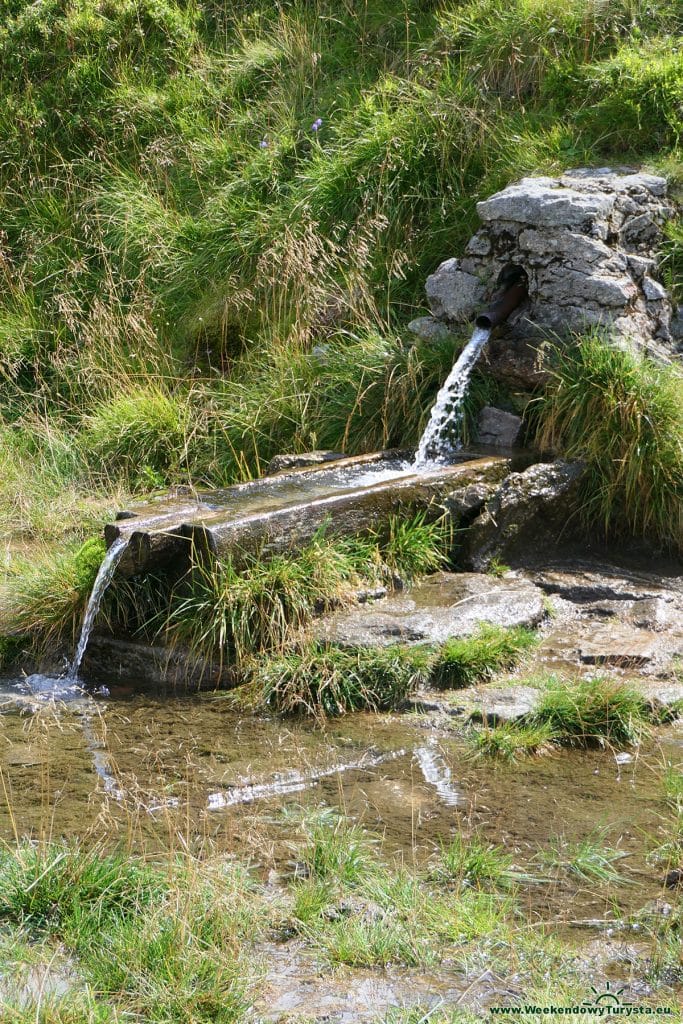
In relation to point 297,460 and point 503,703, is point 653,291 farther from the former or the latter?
point 503,703

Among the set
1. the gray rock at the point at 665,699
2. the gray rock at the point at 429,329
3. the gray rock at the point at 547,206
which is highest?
the gray rock at the point at 547,206

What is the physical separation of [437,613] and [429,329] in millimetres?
2841

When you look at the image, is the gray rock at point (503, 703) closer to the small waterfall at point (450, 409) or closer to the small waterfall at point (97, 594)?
the small waterfall at point (97, 594)

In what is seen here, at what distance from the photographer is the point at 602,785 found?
4.94 m

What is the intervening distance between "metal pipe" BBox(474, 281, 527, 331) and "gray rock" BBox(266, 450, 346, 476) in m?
1.32

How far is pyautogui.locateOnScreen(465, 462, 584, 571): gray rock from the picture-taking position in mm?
7133

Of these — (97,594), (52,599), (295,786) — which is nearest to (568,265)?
(97,594)

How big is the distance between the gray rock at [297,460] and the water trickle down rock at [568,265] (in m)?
1.27

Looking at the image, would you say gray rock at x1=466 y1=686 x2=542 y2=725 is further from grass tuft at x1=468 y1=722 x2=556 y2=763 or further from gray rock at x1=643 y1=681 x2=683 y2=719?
gray rock at x1=643 y1=681 x2=683 y2=719

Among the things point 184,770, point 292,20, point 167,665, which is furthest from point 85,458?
point 292,20

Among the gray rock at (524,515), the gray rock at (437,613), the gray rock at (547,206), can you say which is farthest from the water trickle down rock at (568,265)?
the gray rock at (437,613)

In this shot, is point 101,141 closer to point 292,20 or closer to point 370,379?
point 292,20

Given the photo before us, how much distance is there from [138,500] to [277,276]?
Answer: 8.50ft

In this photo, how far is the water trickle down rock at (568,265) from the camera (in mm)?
7785
